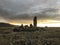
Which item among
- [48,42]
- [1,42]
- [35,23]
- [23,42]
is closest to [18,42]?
[23,42]

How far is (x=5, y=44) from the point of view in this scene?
17188 millimetres

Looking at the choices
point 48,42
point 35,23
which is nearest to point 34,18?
point 35,23

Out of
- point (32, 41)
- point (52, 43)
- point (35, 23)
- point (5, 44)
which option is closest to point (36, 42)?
point (32, 41)

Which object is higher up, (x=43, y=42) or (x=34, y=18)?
(x=34, y=18)

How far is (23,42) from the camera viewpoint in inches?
690

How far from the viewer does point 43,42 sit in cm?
1772

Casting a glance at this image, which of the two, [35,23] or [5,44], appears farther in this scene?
[35,23]

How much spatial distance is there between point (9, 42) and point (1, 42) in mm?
790

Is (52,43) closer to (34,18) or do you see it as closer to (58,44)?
(58,44)

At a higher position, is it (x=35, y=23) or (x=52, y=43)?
(x=35, y=23)

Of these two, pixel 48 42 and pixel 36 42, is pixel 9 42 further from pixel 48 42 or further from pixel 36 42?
pixel 48 42

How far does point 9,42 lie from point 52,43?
4301 mm

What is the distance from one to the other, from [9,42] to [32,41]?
2277mm

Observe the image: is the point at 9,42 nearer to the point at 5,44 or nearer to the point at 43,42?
the point at 5,44
